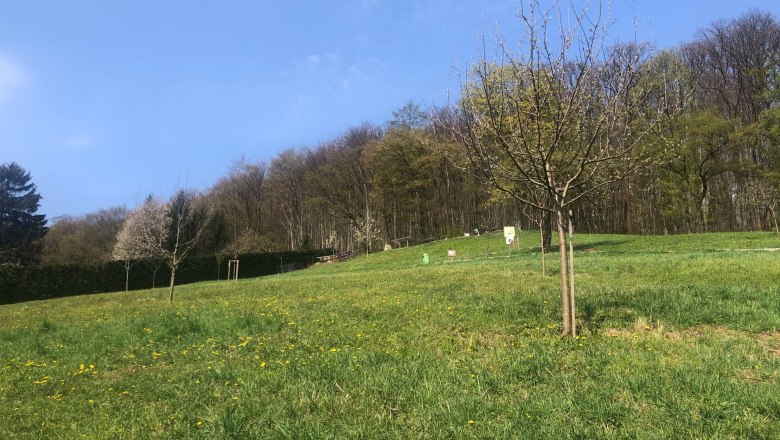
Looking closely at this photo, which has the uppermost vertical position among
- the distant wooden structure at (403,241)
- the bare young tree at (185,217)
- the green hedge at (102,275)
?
the bare young tree at (185,217)

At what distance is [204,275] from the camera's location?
169 ft

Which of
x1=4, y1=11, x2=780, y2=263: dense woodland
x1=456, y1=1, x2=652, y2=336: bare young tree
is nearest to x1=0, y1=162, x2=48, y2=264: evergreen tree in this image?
x1=4, y1=11, x2=780, y2=263: dense woodland

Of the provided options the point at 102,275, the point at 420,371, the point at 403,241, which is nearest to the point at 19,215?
the point at 102,275

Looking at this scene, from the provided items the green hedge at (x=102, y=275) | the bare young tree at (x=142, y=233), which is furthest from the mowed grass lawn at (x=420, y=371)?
the green hedge at (x=102, y=275)

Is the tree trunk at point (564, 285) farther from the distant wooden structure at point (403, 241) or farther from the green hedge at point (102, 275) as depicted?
the distant wooden structure at point (403, 241)

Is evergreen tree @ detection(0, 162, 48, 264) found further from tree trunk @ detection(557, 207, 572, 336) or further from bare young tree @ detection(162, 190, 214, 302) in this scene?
tree trunk @ detection(557, 207, 572, 336)

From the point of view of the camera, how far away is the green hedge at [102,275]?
3966 cm

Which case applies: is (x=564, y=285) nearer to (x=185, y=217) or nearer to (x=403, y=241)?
(x=185, y=217)

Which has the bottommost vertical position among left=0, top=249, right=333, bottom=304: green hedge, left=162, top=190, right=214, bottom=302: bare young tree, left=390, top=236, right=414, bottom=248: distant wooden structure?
left=0, top=249, right=333, bottom=304: green hedge

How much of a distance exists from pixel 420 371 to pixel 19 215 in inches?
2321

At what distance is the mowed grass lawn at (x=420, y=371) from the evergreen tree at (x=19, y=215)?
150ft

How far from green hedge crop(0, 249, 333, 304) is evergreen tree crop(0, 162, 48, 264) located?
792 cm

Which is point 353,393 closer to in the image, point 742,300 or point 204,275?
point 742,300

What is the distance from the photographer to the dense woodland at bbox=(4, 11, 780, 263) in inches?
1480
